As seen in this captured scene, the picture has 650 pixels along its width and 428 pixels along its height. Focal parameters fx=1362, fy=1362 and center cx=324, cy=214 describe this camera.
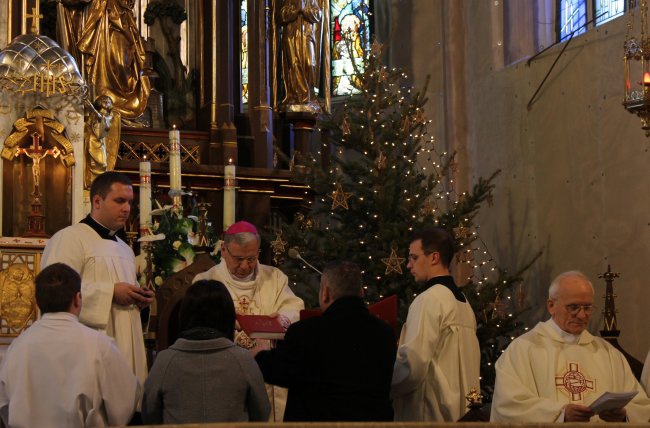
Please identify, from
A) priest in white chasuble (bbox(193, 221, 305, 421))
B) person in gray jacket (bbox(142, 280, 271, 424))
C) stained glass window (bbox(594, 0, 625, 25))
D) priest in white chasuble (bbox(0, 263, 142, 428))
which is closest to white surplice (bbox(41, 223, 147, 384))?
priest in white chasuble (bbox(193, 221, 305, 421))

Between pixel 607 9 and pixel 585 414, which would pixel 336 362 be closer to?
pixel 585 414

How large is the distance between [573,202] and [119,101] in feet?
13.2

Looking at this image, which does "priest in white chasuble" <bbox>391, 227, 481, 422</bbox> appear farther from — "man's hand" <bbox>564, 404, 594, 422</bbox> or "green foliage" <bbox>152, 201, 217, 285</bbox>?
"green foliage" <bbox>152, 201, 217, 285</bbox>

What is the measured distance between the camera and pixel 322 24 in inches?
502

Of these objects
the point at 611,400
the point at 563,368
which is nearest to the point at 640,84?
the point at 563,368

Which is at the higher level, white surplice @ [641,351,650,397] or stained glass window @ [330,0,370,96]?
stained glass window @ [330,0,370,96]

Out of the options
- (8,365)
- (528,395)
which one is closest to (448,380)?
(528,395)

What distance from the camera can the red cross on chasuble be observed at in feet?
20.8

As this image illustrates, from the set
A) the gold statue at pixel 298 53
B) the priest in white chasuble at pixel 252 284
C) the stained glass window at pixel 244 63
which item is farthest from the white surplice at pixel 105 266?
the stained glass window at pixel 244 63

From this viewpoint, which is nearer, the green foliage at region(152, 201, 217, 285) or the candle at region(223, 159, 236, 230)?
the green foliage at region(152, 201, 217, 285)

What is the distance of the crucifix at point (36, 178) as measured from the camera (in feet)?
28.6

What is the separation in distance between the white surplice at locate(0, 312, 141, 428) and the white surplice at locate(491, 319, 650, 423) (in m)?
1.78

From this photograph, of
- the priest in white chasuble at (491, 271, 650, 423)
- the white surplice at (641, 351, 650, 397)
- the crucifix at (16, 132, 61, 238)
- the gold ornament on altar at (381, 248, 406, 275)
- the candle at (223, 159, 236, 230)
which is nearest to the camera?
the priest in white chasuble at (491, 271, 650, 423)

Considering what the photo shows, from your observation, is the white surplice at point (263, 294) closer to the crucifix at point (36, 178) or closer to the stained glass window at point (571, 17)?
the crucifix at point (36, 178)
